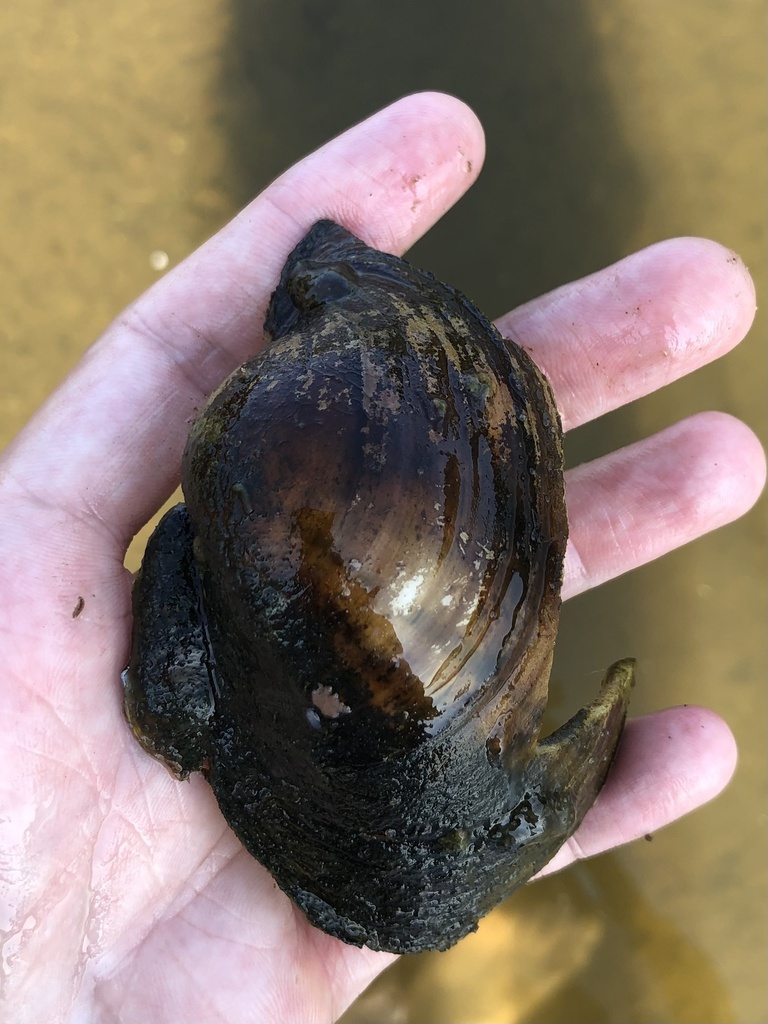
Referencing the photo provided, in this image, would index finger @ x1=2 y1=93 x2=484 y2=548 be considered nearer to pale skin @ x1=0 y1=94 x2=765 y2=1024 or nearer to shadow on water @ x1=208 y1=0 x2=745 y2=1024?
pale skin @ x1=0 y1=94 x2=765 y2=1024

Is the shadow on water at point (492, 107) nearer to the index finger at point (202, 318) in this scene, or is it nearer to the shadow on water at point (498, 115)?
the shadow on water at point (498, 115)

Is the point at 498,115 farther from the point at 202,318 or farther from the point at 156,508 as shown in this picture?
the point at 156,508

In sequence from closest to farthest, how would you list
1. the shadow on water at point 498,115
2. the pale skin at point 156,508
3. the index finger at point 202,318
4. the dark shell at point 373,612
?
the dark shell at point 373,612 < the pale skin at point 156,508 < the index finger at point 202,318 < the shadow on water at point 498,115

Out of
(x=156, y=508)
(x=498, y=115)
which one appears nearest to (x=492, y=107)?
(x=498, y=115)

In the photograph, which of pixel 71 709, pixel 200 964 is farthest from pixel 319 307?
pixel 200 964

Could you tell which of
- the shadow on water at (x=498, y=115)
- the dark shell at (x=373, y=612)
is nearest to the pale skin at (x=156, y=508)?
the dark shell at (x=373, y=612)

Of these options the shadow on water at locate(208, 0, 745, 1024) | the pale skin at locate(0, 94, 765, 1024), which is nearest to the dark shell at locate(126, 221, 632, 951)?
the pale skin at locate(0, 94, 765, 1024)

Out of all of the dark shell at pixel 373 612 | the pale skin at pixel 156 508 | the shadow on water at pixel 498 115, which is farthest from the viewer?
the shadow on water at pixel 498 115
